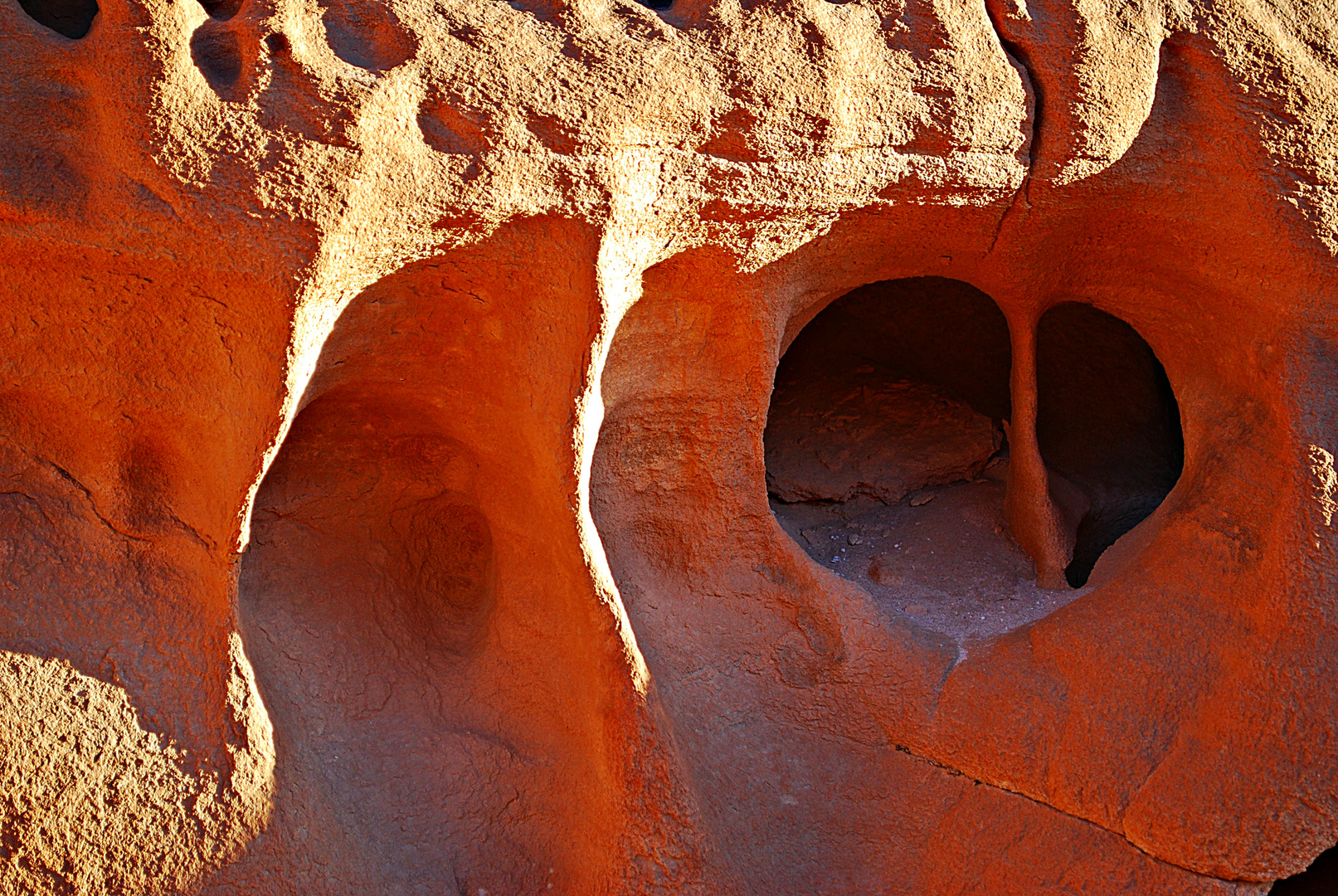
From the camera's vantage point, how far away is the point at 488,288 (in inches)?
88.0

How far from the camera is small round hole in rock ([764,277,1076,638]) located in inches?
127

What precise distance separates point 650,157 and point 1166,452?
225cm

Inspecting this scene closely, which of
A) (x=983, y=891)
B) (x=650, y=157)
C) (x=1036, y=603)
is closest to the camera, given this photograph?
(x=650, y=157)

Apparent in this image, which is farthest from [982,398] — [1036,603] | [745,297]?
[745,297]

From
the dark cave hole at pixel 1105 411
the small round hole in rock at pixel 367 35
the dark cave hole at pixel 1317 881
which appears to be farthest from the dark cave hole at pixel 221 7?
the dark cave hole at pixel 1317 881

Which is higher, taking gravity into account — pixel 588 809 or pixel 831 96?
pixel 831 96

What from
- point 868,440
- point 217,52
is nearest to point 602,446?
point 217,52

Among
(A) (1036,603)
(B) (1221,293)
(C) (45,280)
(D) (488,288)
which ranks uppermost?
(C) (45,280)

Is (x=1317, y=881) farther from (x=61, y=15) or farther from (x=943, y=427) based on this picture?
(x=61, y=15)

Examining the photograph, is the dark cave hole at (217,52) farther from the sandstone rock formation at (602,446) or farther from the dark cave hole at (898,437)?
the dark cave hole at (898,437)

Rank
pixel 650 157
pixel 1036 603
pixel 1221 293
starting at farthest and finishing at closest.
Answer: pixel 1036 603
pixel 1221 293
pixel 650 157

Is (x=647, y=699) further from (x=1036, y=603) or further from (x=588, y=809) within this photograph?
(x=1036, y=603)

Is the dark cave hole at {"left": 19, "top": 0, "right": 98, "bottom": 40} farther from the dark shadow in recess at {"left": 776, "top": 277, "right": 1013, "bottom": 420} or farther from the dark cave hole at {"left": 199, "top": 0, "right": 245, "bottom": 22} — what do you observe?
the dark shadow in recess at {"left": 776, "top": 277, "right": 1013, "bottom": 420}

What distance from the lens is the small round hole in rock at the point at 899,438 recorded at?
323 centimetres
